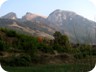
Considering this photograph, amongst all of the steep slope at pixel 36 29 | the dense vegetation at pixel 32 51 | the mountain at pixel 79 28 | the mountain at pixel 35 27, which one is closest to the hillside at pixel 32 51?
the dense vegetation at pixel 32 51

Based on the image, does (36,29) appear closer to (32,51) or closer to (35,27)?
(35,27)

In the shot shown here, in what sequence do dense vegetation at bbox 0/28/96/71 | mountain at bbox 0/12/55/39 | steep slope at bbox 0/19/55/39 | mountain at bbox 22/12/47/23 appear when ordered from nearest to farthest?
dense vegetation at bbox 0/28/96/71
mountain at bbox 22/12/47/23
mountain at bbox 0/12/55/39
steep slope at bbox 0/19/55/39

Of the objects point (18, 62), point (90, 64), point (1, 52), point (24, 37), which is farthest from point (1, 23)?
point (90, 64)

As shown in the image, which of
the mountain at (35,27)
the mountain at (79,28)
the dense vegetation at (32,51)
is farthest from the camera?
the mountain at (35,27)

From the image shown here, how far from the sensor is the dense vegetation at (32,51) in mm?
8875

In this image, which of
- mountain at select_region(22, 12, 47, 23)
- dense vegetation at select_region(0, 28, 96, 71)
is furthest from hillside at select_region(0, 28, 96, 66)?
mountain at select_region(22, 12, 47, 23)

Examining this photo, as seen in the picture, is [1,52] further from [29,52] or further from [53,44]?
[53,44]

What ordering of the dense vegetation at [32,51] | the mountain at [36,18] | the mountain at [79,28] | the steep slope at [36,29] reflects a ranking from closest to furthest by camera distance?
1. the mountain at [79,28]
2. the dense vegetation at [32,51]
3. the mountain at [36,18]
4. the steep slope at [36,29]

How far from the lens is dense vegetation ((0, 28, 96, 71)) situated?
888 cm

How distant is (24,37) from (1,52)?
2526 millimetres

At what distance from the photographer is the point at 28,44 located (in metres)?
11.5

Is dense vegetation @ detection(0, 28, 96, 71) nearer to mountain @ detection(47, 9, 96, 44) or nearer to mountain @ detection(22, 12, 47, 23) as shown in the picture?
mountain @ detection(47, 9, 96, 44)

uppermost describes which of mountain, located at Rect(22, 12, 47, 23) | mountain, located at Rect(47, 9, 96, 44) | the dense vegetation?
mountain, located at Rect(22, 12, 47, 23)

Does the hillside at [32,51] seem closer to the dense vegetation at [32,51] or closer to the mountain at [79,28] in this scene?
the dense vegetation at [32,51]
